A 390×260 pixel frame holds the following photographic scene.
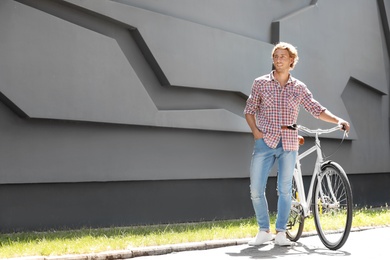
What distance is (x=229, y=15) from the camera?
995 cm

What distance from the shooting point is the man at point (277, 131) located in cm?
634

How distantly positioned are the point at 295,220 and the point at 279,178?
0.53m

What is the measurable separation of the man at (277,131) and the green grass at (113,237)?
29.0 inches

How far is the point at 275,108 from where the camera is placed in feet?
20.9

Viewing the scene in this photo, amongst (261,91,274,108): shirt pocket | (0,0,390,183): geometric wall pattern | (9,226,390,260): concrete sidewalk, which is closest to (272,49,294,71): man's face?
(261,91,274,108): shirt pocket

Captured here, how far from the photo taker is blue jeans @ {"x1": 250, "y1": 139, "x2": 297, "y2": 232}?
6363 millimetres

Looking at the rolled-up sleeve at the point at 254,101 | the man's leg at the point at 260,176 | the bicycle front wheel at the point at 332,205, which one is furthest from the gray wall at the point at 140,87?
the bicycle front wheel at the point at 332,205

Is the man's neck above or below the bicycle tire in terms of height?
above

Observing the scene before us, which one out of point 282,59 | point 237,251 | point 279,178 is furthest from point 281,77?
point 237,251

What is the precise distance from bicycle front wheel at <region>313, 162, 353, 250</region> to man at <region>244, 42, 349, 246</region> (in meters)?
0.31

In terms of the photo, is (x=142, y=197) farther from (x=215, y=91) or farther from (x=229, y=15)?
(x=229, y=15)

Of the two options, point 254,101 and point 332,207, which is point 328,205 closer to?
point 332,207

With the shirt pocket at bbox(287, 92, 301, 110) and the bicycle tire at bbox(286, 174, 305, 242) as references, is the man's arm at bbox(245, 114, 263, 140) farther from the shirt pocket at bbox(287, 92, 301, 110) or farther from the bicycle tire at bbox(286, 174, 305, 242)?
the bicycle tire at bbox(286, 174, 305, 242)

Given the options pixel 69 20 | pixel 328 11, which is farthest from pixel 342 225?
pixel 328 11
